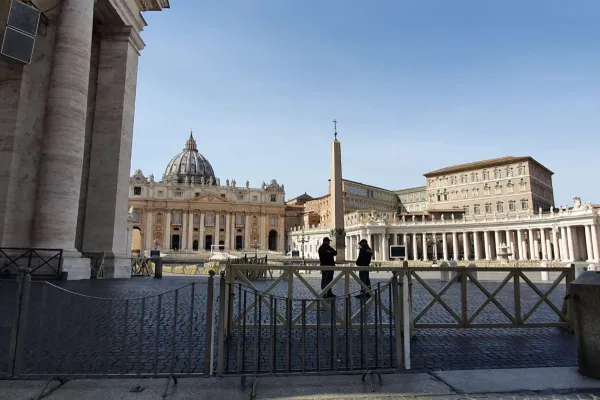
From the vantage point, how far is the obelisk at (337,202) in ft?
65.3

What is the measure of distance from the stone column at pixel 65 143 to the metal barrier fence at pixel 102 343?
4.55m

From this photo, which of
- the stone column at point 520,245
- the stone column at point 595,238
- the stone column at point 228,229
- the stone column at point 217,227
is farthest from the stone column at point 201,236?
the stone column at point 595,238

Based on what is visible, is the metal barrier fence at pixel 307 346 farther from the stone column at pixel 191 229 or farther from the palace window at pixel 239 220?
the palace window at pixel 239 220

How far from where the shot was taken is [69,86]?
12.4 metres

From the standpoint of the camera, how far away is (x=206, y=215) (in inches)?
3770

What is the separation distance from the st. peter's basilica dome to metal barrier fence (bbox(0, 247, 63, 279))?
326 feet

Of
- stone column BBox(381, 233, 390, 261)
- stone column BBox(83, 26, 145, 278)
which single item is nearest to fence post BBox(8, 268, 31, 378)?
stone column BBox(83, 26, 145, 278)

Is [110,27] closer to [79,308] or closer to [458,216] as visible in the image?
[79,308]

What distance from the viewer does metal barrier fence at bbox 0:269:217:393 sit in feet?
12.8

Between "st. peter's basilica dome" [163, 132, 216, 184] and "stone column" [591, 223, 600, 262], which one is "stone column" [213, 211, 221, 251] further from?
"stone column" [591, 223, 600, 262]

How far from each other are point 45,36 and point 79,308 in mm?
10851

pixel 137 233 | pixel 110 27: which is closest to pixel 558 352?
pixel 110 27

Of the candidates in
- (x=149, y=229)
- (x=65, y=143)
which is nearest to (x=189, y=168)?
(x=149, y=229)

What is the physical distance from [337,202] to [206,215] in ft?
263
